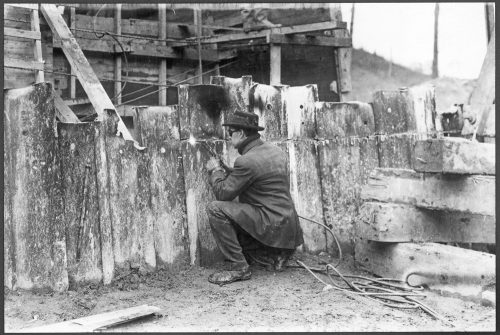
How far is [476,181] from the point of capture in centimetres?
493

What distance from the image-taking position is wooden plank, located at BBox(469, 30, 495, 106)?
6254 millimetres

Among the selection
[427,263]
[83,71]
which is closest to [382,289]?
[427,263]

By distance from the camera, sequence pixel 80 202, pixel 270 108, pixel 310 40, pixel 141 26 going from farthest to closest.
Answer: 1. pixel 141 26
2. pixel 310 40
3. pixel 270 108
4. pixel 80 202

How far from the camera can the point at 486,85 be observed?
20.9 ft

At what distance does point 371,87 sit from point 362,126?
16.7 meters

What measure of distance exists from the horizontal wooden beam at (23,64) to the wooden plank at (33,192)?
75 centimetres

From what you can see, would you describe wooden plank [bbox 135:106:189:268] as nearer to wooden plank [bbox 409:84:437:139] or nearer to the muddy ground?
the muddy ground

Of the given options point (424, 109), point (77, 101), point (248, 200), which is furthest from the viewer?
point (77, 101)

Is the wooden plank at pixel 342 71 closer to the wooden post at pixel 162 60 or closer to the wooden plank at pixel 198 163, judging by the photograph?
the wooden post at pixel 162 60

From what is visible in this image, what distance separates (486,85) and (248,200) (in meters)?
3.13

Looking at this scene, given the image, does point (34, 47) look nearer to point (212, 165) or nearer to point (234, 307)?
point (212, 165)

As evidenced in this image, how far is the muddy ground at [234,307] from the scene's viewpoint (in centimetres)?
429

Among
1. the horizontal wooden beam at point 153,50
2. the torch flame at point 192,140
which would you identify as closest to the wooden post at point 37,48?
the torch flame at point 192,140

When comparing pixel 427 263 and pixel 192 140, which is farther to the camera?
pixel 192 140
